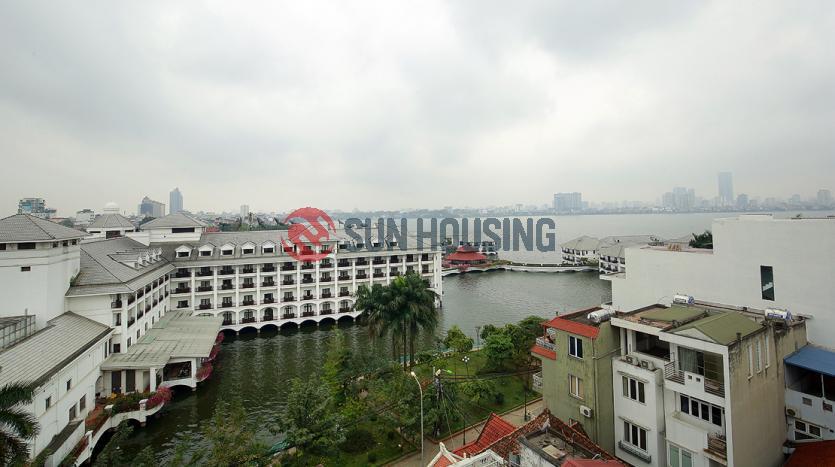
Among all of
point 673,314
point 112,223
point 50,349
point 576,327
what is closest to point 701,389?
point 673,314

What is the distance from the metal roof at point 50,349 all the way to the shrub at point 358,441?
1166 cm

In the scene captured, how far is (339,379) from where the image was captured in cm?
2009

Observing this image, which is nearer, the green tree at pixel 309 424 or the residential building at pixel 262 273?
the green tree at pixel 309 424

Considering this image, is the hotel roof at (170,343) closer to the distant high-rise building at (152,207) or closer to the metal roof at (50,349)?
the metal roof at (50,349)

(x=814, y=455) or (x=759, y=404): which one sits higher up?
(x=759, y=404)

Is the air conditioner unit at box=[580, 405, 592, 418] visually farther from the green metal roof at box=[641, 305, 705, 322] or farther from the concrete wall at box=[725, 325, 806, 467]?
the green metal roof at box=[641, 305, 705, 322]

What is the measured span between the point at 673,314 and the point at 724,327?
7.57 feet

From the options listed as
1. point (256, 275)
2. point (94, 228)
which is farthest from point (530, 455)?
point (94, 228)

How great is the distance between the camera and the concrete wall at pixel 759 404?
36.8 feet

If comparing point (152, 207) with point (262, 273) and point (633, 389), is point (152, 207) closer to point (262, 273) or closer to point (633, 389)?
point (262, 273)

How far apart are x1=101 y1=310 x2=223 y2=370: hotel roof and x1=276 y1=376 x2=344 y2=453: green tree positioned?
13.4 m

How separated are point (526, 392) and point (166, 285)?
101 ft

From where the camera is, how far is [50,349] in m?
18.5

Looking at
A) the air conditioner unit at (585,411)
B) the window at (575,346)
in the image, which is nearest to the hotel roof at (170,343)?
the window at (575,346)
